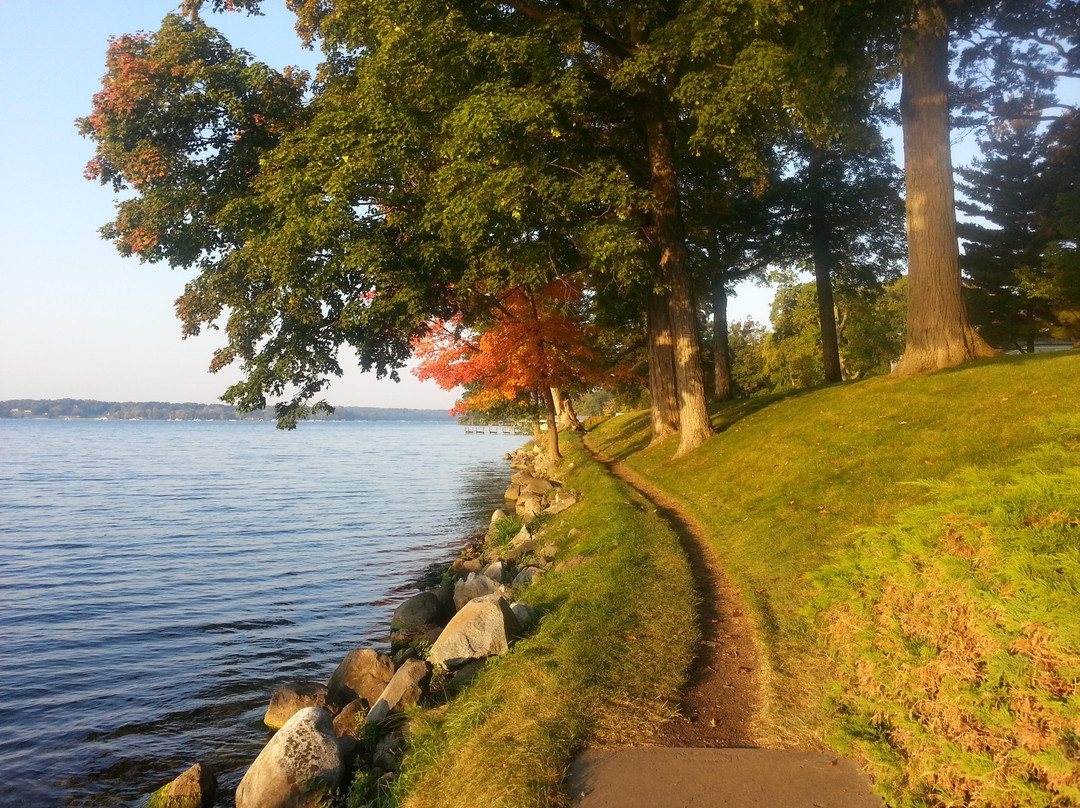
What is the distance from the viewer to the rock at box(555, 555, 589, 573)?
11906 mm

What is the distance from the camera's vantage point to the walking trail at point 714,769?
16.4 feet

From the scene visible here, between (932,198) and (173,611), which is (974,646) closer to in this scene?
(932,198)

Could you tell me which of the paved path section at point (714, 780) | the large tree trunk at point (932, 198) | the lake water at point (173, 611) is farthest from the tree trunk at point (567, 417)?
the paved path section at point (714, 780)

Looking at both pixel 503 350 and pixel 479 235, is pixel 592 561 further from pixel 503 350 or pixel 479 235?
pixel 503 350

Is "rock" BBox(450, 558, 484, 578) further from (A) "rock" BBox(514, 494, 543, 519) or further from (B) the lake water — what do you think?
(A) "rock" BBox(514, 494, 543, 519)

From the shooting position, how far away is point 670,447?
2261 centimetres

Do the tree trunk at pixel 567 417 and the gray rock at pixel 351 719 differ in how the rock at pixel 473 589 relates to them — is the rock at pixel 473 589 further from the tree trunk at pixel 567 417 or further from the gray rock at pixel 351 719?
the tree trunk at pixel 567 417

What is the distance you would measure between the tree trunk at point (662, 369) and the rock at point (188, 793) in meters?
17.8

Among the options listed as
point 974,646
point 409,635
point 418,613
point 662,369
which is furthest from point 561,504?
point 974,646

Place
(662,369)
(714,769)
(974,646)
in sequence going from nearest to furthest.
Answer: (974,646) → (714,769) → (662,369)

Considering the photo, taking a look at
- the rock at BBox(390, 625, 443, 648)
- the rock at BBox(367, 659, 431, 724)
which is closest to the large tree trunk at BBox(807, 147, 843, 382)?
the rock at BBox(390, 625, 443, 648)

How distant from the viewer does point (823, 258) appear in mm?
29109

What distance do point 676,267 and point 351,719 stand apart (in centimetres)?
1421

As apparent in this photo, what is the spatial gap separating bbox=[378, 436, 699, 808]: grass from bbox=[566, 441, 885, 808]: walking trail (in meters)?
0.19
